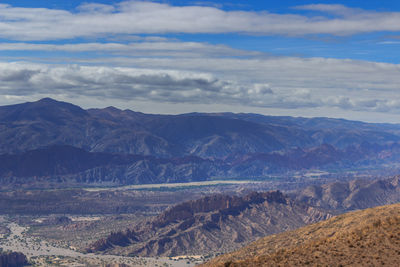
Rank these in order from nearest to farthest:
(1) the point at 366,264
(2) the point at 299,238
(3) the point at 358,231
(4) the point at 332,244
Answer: (1) the point at 366,264 < (4) the point at 332,244 < (3) the point at 358,231 < (2) the point at 299,238

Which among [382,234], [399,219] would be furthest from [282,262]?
[399,219]

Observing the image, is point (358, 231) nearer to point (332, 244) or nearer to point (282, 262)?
point (332, 244)

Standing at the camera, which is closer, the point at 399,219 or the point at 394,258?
the point at 394,258

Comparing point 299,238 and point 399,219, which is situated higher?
point 399,219

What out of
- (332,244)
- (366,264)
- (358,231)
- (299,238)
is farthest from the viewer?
(299,238)

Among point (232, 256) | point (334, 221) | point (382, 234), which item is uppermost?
point (382, 234)

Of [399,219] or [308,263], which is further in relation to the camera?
[399,219]

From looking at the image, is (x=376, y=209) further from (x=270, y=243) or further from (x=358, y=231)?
(x=358, y=231)

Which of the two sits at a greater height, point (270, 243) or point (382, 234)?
point (382, 234)

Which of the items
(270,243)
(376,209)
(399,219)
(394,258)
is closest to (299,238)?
(270,243)
